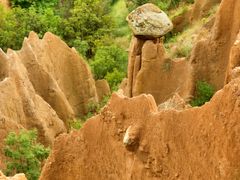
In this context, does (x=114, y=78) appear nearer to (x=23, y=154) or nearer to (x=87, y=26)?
(x=87, y=26)

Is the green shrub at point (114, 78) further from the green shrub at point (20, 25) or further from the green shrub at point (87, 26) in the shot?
the green shrub at point (87, 26)

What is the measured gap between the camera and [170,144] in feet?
31.0

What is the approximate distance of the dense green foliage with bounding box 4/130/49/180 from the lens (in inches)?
546

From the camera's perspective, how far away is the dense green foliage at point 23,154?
45.5ft

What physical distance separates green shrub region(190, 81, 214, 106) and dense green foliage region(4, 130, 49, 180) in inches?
186

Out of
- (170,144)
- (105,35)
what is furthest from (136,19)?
(105,35)

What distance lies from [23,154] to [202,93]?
538 centimetres

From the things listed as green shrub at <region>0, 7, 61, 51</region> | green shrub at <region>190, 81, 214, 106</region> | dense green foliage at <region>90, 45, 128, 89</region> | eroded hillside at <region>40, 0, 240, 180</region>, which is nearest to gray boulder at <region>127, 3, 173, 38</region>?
green shrub at <region>190, 81, 214, 106</region>

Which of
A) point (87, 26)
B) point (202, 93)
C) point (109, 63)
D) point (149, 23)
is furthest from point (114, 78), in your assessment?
point (202, 93)

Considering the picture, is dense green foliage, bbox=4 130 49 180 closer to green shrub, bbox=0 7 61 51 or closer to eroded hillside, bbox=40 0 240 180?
eroded hillside, bbox=40 0 240 180

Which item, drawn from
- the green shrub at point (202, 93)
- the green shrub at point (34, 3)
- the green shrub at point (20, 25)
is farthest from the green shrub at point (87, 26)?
the green shrub at point (202, 93)

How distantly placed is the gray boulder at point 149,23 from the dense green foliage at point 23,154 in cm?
526

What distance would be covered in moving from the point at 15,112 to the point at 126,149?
669 cm

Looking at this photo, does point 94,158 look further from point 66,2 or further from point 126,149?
point 66,2
